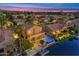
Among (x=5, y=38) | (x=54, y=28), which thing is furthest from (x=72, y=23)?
(x=5, y=38)

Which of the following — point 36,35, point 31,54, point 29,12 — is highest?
point 29,12

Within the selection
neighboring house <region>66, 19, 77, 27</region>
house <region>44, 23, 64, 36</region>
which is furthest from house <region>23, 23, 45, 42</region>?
neighboring house <region>66, 19, 77, 27</region>

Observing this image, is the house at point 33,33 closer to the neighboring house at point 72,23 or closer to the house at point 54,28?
the house at point 54,28

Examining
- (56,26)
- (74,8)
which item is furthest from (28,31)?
(74,8)

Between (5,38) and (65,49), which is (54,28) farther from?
(5,38)

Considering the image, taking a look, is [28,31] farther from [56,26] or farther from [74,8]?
[74,8]

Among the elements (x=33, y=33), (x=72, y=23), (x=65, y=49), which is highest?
(x=72, y=23)
